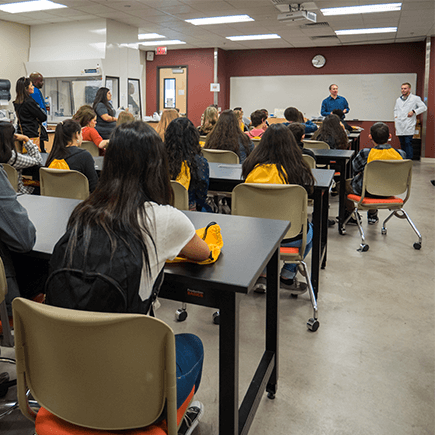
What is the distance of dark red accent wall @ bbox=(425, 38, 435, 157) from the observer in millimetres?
9633

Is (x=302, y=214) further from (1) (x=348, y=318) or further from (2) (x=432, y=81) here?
(2) (x=432, y=81)

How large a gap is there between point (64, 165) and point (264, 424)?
7.17ft

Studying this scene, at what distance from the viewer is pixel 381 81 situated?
10.9 meters

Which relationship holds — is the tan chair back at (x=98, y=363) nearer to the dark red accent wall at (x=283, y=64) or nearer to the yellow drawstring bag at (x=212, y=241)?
the yellow drawstring bag at (x=212, y=241)

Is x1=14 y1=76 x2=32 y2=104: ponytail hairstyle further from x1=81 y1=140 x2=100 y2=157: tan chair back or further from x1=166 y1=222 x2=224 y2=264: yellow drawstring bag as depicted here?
x1=166 y1=222 x2=224 y2=264: yellow drawstring bag

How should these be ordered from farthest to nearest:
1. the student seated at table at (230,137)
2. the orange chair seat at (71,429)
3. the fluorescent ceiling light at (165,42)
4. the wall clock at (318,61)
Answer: the wall clock at (318,61) < the fluorescent ceiling light at (165,42) < the student seated at table at (230,137) < the orange chair seat at (71,429)

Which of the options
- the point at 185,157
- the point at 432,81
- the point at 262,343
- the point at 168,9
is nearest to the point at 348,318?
the point at 262,343

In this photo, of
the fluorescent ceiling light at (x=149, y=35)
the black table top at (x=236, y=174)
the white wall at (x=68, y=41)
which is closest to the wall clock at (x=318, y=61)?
the fluorescent ceiling light at (x=149, y=35)

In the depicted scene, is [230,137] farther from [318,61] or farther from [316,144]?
[318,61]

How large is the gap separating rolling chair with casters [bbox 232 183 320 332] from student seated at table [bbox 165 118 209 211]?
1.84ft

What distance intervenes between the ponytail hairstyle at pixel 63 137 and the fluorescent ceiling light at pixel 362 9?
18.5 feet

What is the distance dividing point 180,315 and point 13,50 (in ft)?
24.8

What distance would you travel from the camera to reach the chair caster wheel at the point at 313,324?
2363 mm

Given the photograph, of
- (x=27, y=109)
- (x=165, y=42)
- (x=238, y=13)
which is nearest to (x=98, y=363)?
(x=27, y=109)
